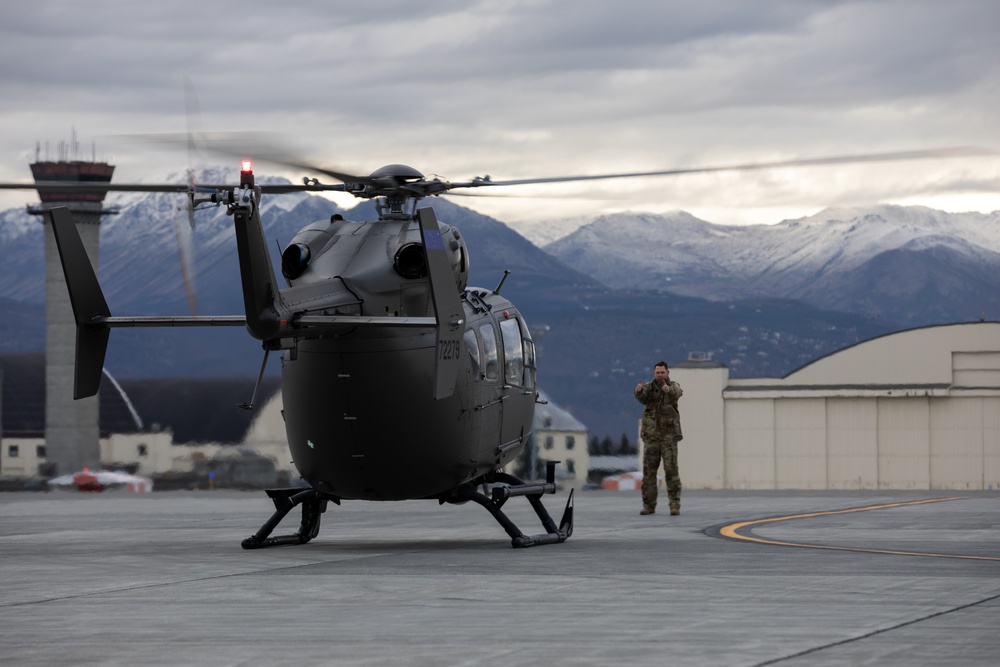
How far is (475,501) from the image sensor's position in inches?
735

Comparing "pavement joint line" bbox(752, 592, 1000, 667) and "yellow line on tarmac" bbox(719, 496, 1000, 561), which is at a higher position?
"yellow line on tarmac" bbox(719, 496, 1000, 561)

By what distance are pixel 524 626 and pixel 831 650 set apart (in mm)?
2306

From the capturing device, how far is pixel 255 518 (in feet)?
85.3

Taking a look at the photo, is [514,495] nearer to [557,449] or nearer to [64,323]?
[557,449]

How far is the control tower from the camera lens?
360 feet

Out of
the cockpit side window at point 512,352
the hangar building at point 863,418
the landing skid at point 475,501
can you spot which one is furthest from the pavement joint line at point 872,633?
the hangar building at point 863,418

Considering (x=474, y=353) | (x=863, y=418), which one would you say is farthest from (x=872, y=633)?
(x=863, y=418)

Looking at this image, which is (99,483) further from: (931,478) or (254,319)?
(254,319)

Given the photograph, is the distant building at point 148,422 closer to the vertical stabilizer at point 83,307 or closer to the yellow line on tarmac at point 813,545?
the vertical stabilizer at point 83,307

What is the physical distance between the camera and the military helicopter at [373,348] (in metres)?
16.1

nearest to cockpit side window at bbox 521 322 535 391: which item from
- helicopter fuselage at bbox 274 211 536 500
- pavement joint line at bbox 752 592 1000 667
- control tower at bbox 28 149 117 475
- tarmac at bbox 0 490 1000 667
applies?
helicopter fuselage at bbox 274 211 536 500

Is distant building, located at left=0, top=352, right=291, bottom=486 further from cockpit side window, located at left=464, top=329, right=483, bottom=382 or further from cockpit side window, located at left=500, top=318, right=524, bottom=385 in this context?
cockpit side window, located at left=464, top=329, right=483, bottom=382

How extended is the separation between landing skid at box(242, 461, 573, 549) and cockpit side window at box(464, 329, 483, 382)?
144cm

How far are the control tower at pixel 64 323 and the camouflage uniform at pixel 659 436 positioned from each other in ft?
278
